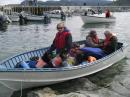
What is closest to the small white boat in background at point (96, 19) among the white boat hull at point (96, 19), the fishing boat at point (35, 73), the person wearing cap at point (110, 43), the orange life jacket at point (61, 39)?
the white boat hull at point (96, 19)

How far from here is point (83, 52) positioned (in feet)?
47.3

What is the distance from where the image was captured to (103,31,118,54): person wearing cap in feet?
50.9

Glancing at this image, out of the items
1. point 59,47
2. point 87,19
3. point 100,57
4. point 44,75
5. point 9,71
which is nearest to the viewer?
point 9,71

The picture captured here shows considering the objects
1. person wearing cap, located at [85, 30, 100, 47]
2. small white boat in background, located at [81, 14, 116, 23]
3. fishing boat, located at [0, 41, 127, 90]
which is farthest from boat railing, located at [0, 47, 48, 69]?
small white boat in background, located at [81, 14, 116, 23]

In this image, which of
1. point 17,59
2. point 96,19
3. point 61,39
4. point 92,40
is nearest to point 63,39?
point 61,39

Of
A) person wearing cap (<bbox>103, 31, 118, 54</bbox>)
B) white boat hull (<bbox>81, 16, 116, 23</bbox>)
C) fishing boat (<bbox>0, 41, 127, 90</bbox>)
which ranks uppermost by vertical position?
person wearing cap (<bbox>103, 31, 118, 54</bbox>)

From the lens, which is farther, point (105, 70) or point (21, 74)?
point (105, 70)

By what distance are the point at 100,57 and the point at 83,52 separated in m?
0.88

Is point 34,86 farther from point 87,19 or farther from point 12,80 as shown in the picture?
point 87,19

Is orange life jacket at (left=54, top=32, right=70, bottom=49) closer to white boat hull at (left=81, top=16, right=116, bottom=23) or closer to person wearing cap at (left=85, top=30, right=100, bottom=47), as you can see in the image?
person wearing cap at (left=85, top=30, right=100, bottom=47)

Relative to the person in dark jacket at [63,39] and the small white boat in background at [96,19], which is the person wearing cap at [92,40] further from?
the small white boat in background at [96,19]

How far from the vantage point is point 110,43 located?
15594 mm

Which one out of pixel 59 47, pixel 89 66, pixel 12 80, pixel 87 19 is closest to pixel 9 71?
pixel 12 80

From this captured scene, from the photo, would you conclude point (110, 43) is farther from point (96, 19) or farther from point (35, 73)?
point (96, 19)
